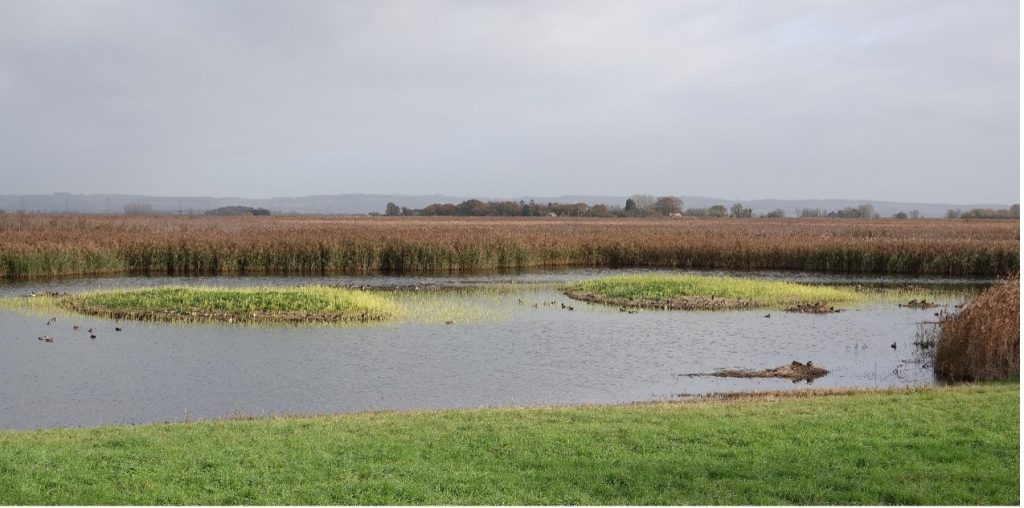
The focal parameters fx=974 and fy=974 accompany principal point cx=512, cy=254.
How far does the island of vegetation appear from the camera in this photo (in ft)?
89.1

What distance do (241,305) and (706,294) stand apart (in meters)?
13.0

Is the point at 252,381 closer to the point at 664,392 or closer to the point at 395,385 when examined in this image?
the point at 395,385

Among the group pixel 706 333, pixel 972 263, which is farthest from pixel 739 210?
pixel 706 333

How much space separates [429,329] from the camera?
861 inches

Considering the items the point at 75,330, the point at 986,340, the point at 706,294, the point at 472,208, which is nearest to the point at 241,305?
the point at 75,330

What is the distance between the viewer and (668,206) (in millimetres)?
136125

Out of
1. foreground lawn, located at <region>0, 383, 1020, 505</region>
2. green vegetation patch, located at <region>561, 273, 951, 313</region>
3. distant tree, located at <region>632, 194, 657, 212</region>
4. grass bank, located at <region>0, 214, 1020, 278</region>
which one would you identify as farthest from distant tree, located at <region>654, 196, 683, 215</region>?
foreground lawn, located at <region>0, 383, 1020, 505</region>

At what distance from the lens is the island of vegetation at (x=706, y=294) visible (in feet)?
89.1

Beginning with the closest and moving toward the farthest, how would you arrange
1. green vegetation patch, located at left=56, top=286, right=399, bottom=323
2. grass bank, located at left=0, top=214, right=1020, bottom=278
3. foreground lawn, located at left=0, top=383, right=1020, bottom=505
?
foreground lawn, located at left=0, top=383, right=1020, bottom=505
green vegetation patch, located at left=56, top=286, right=399, bottom=323
grass bank, located at left=0, top=214, right=1020, bottom=278

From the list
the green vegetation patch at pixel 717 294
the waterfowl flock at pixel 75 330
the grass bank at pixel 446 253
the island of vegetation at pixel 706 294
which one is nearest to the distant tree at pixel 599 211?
the grass bank at pixel 446 253

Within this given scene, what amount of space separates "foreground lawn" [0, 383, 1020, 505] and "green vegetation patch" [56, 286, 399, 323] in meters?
→ 12.4

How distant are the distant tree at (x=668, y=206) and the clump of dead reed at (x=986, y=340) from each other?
116068mm

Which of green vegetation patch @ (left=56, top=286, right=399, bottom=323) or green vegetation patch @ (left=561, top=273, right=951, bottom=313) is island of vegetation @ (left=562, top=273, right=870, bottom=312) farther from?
green vegetation patch @ (left=56, top=286, right=399, bottom=323)

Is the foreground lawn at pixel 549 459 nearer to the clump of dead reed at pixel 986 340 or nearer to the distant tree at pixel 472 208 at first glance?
the clump of dead reed at pixel 986 340
